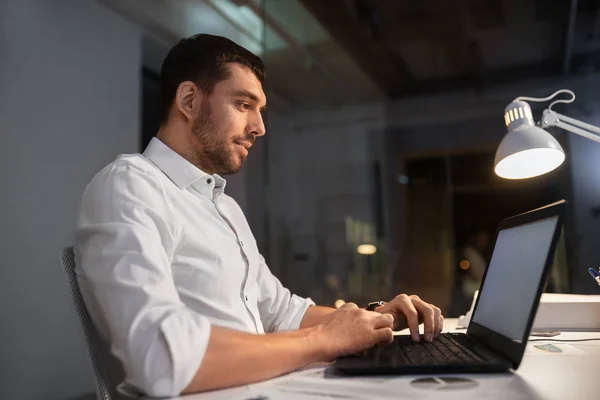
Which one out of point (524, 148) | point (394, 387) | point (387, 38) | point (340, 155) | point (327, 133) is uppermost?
point (387, 38)

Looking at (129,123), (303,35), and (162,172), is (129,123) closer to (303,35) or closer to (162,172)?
(303,35)

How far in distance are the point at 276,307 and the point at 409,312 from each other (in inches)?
16.5

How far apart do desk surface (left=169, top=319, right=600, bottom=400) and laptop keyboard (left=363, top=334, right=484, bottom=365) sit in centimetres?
4

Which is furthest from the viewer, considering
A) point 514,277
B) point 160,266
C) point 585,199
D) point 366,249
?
point 366,249

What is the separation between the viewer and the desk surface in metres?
0.63

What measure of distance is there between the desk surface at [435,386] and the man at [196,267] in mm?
32

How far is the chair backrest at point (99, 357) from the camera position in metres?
0.85

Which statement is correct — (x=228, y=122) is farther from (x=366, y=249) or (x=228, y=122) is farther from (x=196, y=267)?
(x=366, y=249)

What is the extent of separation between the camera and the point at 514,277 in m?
0.88

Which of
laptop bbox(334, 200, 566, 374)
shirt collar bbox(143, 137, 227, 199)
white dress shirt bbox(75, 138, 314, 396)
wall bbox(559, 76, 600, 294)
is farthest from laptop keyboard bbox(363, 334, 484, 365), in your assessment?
wall bbox(559, 76, 600, 294)

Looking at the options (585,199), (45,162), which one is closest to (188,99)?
(45,162)

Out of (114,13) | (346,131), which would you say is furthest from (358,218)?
(114,13)

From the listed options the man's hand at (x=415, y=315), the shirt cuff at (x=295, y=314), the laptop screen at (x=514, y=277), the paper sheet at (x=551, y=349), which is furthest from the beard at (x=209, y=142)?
the paper sheet at (x=551, y=349)

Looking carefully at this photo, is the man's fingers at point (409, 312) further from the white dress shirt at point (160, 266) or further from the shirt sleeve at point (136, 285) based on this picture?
the shirt sleeve at point (136, 285)
